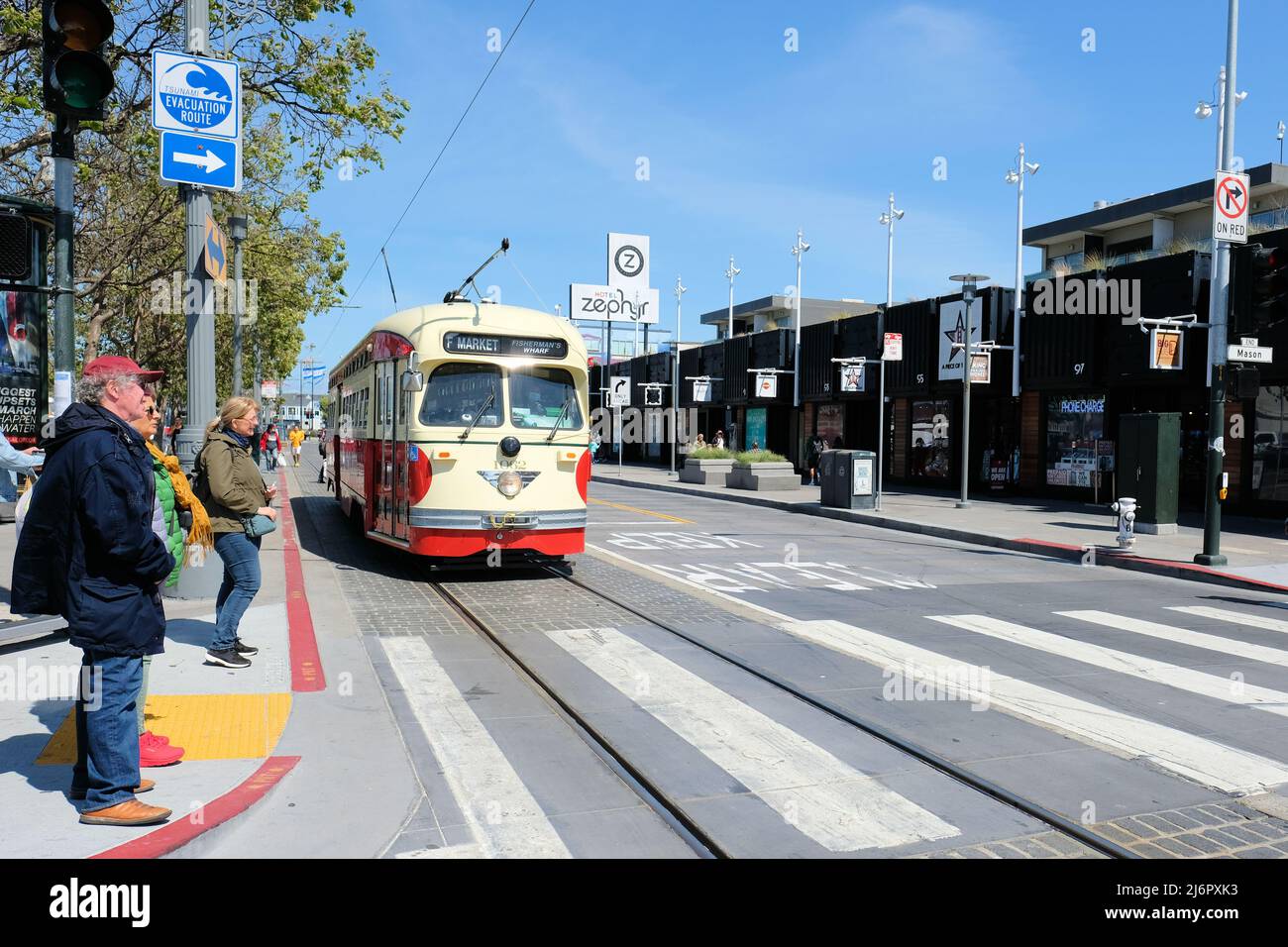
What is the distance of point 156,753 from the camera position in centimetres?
502

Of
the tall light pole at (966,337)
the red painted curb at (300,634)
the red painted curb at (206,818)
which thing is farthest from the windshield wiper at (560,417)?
the tall light pole at (966,337)

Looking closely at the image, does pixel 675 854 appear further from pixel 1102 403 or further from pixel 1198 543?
pixel 1102 403

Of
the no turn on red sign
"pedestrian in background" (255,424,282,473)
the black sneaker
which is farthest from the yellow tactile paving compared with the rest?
"pedestrian in background" (255,424,282,473)

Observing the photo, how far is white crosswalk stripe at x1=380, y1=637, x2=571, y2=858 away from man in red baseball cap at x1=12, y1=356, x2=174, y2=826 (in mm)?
1410

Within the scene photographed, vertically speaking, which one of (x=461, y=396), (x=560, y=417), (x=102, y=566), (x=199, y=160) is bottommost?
(x=102, y=566)

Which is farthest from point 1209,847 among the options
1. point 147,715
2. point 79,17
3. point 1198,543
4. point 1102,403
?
point 1102,403

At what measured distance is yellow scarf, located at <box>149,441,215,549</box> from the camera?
5.47 meters

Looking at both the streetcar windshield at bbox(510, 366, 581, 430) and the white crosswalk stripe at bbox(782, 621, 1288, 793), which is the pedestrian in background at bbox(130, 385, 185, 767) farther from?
the streetcar windshield at bbox(510, 366, 581, 430)

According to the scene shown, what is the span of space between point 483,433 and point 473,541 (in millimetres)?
1259

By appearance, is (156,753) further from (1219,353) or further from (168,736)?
(1219,353)

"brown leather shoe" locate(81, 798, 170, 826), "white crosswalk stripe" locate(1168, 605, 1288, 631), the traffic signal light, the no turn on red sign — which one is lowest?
"white crosswalk stripe" locate(1168, 605, 1288, 631)

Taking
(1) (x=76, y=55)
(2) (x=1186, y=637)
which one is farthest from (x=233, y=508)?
(2) (x=1186, y=637)

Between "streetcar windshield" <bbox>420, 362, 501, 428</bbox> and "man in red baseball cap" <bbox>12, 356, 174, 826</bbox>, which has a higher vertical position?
"streetcar windshield" <bbox>420, 362, 501, 428</bbox>
